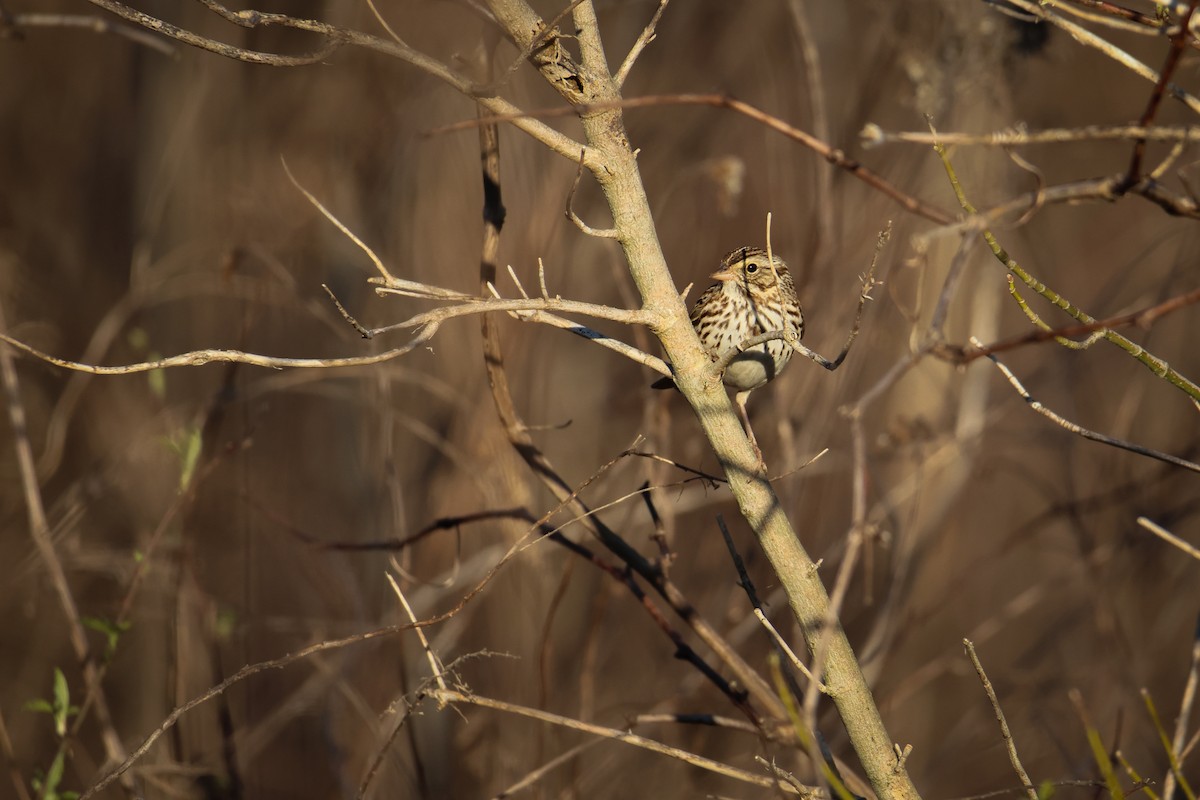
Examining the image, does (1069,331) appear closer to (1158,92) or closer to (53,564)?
(1158,92)

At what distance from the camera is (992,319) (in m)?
5.55

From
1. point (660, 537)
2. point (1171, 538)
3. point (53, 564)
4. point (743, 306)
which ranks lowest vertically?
point (53, 564)

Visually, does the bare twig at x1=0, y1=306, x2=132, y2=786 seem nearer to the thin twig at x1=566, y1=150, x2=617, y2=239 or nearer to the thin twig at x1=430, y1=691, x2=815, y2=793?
the thin twig at x1=430, y1=691, x2=815, y2=793

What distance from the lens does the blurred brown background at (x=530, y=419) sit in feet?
13.8

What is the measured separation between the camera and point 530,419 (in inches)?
196

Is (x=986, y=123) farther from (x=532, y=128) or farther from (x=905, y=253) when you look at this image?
(x=532, y=128)

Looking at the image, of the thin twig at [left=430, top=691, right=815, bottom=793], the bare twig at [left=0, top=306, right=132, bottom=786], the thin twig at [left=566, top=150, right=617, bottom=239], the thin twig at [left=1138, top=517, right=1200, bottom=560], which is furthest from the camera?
the bare twig at [left=0, top=306, right=132, bottom=786]

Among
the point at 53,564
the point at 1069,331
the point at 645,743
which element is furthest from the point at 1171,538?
the point at 53,564

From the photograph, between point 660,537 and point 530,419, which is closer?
point 660,537

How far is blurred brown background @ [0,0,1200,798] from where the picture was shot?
13.8ft

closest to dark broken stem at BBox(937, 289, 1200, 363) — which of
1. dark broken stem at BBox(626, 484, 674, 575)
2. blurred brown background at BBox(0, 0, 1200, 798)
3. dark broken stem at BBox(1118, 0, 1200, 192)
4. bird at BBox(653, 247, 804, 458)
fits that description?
dark broken stem at BBox(1118, 0, 1200, 192)

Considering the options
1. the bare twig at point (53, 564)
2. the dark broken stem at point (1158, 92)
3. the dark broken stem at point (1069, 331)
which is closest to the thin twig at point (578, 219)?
the dark broken stem at point (1069, 331)

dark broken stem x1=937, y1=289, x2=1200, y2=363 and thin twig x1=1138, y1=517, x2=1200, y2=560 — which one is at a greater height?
dark broken stem x1=937, y1=289, x2=1200, y2=363

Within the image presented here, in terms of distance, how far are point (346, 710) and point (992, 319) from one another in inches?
153
